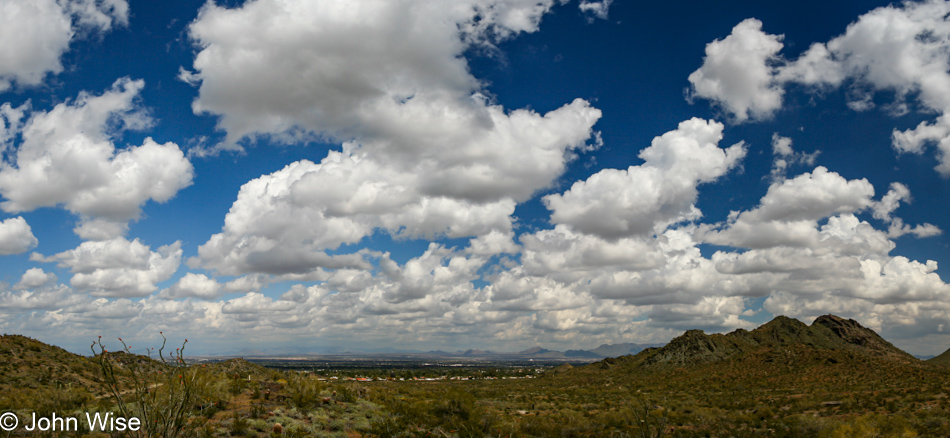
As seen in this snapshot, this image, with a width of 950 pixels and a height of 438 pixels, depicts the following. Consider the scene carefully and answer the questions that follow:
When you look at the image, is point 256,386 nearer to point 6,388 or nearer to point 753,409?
point 6,388

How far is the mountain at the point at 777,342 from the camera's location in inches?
3966

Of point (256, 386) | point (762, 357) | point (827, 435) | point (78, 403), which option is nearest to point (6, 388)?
point (78, 403)

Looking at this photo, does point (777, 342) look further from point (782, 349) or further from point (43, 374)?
point (43, 374)

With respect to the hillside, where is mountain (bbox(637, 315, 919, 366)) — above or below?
below

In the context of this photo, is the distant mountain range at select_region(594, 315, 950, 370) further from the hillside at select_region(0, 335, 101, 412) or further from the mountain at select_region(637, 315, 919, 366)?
the hillside at select_region(0, 335, 101, 412)

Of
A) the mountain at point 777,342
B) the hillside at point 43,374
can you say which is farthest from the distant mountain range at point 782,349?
the hillside at point 43,374

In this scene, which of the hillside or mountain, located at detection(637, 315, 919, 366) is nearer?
the hillside

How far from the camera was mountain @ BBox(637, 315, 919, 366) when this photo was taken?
330 ft

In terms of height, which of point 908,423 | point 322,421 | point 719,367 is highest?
point 322,421

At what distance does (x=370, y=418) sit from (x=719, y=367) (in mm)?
85827

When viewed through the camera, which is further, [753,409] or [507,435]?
[753,409]

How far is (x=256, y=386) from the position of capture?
2533 centimetres

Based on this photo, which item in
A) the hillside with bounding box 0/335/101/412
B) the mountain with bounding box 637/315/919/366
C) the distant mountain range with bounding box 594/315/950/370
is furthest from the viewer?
the mountain with bounding box 637/315/919/366

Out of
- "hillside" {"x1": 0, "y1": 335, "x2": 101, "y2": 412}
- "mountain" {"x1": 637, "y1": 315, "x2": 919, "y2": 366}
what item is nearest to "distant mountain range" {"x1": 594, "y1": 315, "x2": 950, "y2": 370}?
"mountain" {"x1": 637, "y1": 315, "x2": 919, "y2": 366}
